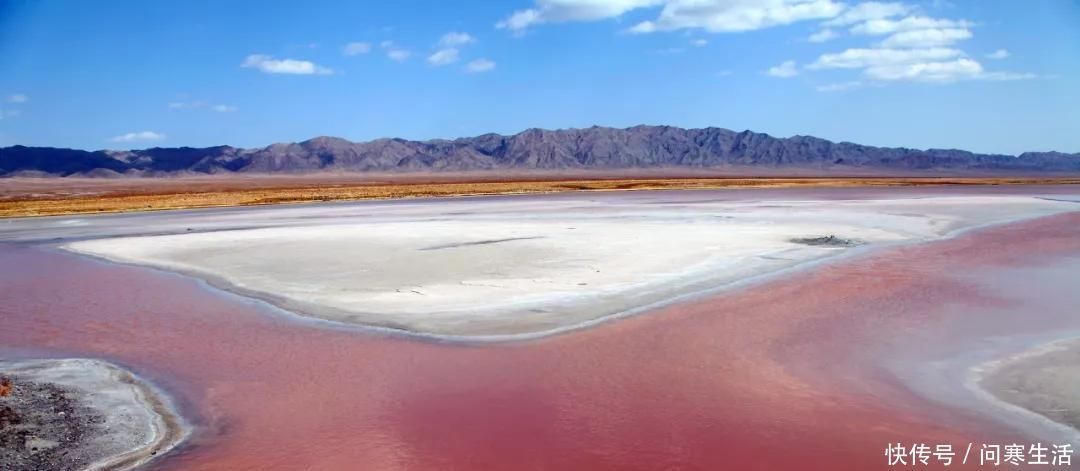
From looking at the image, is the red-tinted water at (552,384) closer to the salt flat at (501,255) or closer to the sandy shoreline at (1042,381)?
the sandy shoreline at (1042,381)

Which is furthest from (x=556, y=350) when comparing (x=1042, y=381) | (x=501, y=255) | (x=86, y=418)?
(x=501, y=255)

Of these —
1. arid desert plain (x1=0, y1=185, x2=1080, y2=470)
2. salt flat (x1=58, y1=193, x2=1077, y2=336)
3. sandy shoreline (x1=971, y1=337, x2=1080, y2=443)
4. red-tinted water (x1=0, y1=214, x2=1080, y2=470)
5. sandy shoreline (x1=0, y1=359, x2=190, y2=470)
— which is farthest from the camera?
salt flat (x1=58, y1=193, x2=1077, y2=336)

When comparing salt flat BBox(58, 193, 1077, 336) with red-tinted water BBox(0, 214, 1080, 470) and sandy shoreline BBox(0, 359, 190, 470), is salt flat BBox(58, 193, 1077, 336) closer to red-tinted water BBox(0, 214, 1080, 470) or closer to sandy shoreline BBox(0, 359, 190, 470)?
red-tinted water BBox(0, 214, 1080, 470)

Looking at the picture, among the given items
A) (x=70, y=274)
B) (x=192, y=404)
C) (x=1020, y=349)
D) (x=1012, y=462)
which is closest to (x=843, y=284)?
(x=1020, y=349)

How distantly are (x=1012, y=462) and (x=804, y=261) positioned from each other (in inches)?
433

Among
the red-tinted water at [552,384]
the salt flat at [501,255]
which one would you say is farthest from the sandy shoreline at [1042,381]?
the salt flat at [501,255]

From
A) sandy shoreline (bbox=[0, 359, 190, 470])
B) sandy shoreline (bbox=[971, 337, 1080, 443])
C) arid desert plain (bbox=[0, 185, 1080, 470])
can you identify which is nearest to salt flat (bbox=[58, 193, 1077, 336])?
arid desert plain (bbox=[0, 185, 1080, 470])

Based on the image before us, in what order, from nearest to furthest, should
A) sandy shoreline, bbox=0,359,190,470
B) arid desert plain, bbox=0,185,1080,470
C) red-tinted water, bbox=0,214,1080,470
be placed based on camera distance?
1. sandy shoreline, bbox=0,359,190,470
2. red-tinted water, bbox=0,214,1080,470
3. arid desert plain, bbox=0,185,1080,470

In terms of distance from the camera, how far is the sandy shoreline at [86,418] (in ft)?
21.8

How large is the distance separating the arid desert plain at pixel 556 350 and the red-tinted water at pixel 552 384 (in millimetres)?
36

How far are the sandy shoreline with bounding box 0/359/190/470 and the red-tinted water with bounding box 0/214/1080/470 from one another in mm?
317

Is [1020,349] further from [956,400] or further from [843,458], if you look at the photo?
[843,458]

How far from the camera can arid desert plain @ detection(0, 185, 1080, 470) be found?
7.02 m

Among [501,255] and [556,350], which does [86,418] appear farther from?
[501,255]
